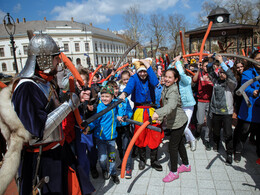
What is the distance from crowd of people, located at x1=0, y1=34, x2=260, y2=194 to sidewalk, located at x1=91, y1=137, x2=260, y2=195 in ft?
0.42

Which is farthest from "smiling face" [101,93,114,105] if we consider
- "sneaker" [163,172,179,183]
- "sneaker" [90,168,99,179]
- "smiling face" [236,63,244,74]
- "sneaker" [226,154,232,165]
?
"smiling face" [236,63,244,74]

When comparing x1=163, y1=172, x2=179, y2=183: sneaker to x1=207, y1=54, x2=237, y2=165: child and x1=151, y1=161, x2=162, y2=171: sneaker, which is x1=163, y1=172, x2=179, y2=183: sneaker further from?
x1=207, y1=54, x2=237, y2=165: child

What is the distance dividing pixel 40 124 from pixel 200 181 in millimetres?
2784

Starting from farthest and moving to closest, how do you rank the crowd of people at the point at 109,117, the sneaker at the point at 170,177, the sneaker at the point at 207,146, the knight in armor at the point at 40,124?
the sneaker at the point at 207,146, the sneaker at the point at 170,177, the crowd of people at the point at 109,117, the knight in armor at the point at 40,124

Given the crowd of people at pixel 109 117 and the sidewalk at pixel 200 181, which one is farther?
the sidewalk at pixel 200 181

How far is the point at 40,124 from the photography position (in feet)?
5.43

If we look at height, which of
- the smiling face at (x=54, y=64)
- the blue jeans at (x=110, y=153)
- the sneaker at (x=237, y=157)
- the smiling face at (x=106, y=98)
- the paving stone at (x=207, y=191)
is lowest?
the paving stone at (x=207, y=191)

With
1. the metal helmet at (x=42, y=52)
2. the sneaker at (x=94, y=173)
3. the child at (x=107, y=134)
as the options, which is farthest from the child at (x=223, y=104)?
the metal helmet at (x=42, y=52)

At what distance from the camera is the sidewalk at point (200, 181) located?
293 cm

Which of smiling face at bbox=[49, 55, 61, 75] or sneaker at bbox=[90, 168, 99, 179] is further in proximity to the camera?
Result: sneaker at bbox=[90, 168, 99, 179]

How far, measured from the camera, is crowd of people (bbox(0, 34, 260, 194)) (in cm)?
187

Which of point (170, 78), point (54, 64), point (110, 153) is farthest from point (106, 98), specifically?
point (54, 64)

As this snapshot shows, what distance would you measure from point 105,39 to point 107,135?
63.7m

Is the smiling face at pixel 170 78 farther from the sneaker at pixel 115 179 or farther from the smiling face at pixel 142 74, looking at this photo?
the sneaker at pixel 115 179
